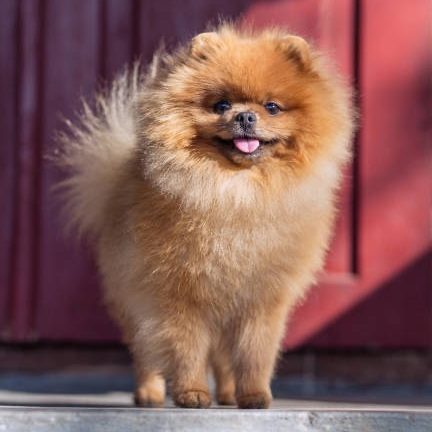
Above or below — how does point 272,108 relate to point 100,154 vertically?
above

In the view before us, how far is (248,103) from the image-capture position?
3.66 metres

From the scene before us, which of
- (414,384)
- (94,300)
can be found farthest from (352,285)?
(94,300)

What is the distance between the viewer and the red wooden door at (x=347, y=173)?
17.0 ft

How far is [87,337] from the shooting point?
17.4 feet

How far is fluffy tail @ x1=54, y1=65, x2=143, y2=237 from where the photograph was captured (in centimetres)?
429

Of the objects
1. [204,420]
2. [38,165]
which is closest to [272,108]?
[204,420]

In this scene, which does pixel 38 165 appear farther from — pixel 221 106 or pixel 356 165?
pixel 221 106

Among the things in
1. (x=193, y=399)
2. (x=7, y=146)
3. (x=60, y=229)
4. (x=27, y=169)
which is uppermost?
(x=7, y=146)

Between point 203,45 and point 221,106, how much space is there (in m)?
0.25

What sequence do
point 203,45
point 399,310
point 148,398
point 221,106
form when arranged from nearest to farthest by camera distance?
point 221,106
point 203,45
point 148,398
point 399,310

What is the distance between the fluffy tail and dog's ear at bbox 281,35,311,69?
28.3 inches

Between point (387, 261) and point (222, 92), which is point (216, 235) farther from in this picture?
point (387, 261)

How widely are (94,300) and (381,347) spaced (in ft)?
4.53

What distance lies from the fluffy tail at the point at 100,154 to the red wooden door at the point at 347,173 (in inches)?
26.2
